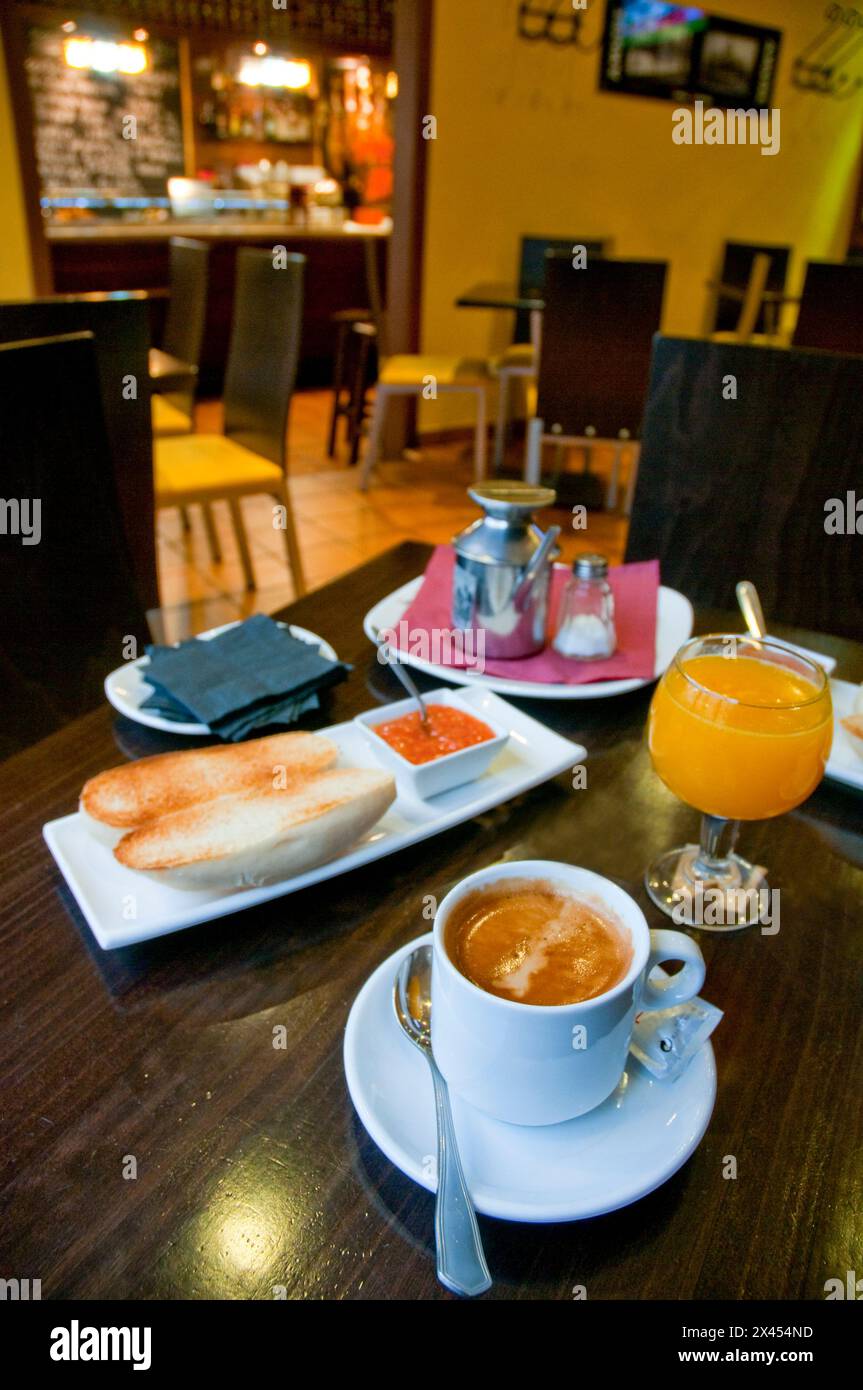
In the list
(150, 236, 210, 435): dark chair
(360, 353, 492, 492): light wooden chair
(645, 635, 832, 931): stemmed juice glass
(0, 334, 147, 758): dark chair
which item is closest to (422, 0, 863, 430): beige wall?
(360, 353, 492, 492): light wooden chair

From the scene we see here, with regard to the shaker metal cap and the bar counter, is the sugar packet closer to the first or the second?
the shaker metal cap

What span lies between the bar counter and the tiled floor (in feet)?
3.33

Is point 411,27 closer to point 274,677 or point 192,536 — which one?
point 192,536

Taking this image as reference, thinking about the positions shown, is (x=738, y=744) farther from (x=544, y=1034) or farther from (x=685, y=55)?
(x=685, y=55)

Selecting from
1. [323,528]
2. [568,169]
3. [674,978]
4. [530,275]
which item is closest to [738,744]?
[674,978]

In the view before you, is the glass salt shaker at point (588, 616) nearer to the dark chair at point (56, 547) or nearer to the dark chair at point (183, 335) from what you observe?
the dark chair at point (56, 547)

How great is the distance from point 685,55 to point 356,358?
2.67m

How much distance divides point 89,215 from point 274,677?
640 centimetres

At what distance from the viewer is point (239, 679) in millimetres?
887

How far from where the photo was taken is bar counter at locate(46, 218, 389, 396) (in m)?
5.00

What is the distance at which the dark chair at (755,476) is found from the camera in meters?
1.36

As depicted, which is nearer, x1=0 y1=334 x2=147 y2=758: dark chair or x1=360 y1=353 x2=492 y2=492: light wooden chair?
x1=0 y1=334 x2=147 y2=758: dark chair

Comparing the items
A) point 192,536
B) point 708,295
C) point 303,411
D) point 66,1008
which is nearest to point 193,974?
point 66,1008
